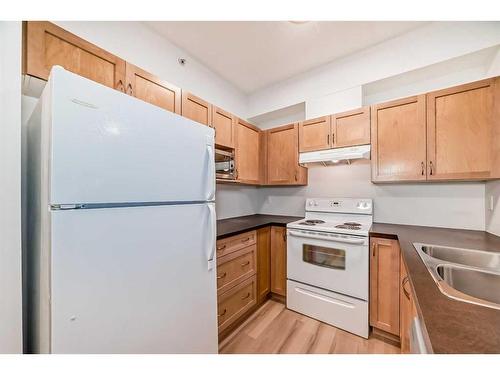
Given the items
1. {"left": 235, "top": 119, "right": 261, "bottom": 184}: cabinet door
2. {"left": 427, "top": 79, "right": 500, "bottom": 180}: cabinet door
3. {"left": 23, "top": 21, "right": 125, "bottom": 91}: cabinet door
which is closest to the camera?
{"left": 23, "top": 21, "right": 125, "bottom": 91}: cabinet door

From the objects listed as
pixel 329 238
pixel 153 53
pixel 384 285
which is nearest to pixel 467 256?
pixel 384 285

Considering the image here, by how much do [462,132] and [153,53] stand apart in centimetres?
278

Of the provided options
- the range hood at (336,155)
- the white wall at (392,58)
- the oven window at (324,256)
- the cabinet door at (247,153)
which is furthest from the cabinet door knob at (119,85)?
the oven window at (324,256)

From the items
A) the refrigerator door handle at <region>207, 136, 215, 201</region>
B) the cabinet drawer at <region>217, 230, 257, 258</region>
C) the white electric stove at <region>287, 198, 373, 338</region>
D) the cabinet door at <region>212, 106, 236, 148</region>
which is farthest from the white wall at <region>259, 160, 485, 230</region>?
the refrigerator door handle at <region>207, 136, 215, 201</region>

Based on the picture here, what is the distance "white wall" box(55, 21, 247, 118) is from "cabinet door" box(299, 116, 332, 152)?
1.07m

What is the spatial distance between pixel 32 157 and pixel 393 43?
9.75 ft

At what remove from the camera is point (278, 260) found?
7.52ft

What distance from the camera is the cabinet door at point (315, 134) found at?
2279mm

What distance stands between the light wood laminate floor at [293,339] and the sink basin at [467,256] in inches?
36.5

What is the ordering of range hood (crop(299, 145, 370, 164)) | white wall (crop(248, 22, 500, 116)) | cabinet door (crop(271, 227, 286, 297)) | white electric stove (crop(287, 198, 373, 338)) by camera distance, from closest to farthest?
white wall (crop(248, 22, 500, 116))
white electric stove (crop(287, 198, 373, 338))
range hood (crop(299, 145, 370, 164))
cabinet door (crop(271, 227, 286, 297))

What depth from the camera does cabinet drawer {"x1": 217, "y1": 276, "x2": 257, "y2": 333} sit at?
1.71 metres

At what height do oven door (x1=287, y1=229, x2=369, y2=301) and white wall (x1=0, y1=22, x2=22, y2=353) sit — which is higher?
white wall (x1=0, y1=22, x2=22, y2=353)

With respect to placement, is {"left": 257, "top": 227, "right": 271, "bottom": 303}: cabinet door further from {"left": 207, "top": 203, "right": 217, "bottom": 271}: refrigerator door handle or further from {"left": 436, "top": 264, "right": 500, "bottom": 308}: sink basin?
{"left": 436, "top": 264, "right": 500, "bottom": 308}: sink basin
